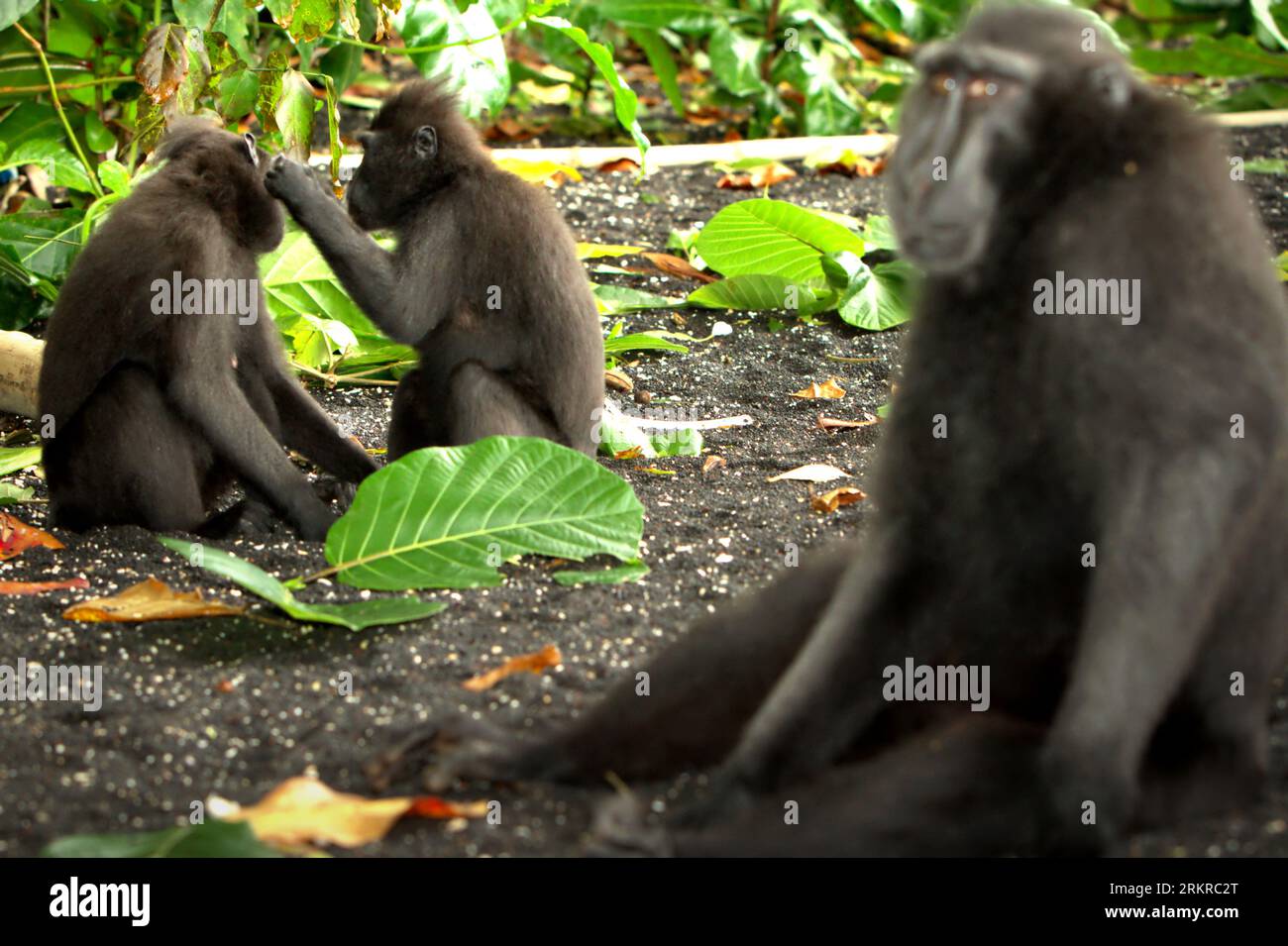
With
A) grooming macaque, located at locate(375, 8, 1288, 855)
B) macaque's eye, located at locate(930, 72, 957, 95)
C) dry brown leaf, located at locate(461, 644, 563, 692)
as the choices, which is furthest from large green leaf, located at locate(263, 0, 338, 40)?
macaque's eye, located at locate(930, 72, 957, 95)

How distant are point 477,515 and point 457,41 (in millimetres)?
2760

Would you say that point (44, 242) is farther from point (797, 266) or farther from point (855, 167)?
point (855, 167)

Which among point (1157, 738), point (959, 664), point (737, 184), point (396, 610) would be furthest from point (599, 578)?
point (737, 184)

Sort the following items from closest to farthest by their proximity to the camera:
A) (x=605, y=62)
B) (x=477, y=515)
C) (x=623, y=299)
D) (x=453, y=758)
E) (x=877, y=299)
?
(x=453, y=758)
(x=477, y=515)
(x=605, y=62)
(x=877, y=299)
(x=623, y=299)

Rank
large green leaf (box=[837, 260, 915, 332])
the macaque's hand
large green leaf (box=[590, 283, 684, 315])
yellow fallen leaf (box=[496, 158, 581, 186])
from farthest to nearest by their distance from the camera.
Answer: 1. yellow fallen leaf (box=[496, 158, 581, 186])
2. large green leaf (box=[590, 283, 684, 315])
3. large green leaf (box=[837, 260, 915, 332])
4. the macaque's hand

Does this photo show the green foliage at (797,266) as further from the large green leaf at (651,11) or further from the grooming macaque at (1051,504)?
the grooming macaque at (1051,504)

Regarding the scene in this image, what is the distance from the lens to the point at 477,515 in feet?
12.6

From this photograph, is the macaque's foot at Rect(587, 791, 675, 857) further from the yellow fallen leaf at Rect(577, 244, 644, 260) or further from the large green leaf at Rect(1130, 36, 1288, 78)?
the large green leaf at Rect(1130, 36, 1288, 78)

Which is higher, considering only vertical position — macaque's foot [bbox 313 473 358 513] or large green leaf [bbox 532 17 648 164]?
large green leaf [bbox 532 17 648 164]

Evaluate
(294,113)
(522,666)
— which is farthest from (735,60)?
(522,666)

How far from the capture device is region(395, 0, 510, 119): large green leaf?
19.3ft

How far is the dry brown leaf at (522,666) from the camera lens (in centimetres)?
323

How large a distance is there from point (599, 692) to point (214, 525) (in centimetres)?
192

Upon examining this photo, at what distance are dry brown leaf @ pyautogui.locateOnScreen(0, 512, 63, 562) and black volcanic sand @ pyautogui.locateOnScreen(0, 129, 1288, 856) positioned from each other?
0.19 feet
